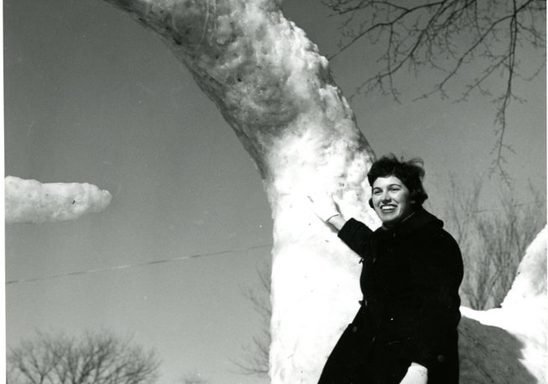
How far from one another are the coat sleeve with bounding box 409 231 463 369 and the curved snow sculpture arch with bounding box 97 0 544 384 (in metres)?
0.63

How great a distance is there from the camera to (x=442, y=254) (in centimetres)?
247

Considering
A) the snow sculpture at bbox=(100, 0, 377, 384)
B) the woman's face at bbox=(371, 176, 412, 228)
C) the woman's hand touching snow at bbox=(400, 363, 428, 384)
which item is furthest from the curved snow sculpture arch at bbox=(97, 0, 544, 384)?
the woman's hand touching snow at bbox=(400, 363, 428, 384)

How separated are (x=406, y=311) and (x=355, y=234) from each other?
2.34 feet

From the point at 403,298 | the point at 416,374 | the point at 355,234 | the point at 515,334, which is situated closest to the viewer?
the point at 416,374

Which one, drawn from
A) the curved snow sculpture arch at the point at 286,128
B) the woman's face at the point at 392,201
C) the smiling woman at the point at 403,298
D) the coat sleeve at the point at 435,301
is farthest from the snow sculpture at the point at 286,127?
the coat sleeve at the point at 435,301

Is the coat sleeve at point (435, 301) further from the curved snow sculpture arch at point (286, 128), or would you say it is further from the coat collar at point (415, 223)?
the curved snow sculpture arch at point (286, 128)

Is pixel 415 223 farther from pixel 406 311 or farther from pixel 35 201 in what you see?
pixel 35 201

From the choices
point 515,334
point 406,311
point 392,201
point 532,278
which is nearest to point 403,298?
point 406,311

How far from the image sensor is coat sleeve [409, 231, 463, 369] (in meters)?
2.37

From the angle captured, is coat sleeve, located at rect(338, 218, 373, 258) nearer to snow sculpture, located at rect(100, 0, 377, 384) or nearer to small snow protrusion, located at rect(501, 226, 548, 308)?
snow sculpture, located at rect(100, 0, 377, 384)

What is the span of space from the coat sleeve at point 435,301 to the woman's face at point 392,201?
18cm

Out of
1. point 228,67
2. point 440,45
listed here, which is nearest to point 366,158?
point 228,67

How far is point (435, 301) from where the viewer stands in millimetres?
2398

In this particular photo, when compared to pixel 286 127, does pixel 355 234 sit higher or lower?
lower
